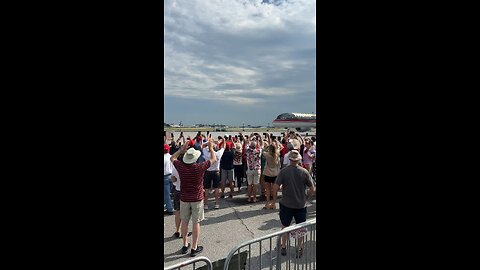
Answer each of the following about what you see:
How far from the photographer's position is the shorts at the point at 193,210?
14.0 feet

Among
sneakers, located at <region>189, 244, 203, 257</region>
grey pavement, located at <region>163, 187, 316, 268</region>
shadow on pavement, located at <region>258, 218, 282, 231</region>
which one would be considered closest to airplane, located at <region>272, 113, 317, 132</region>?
grey pavement, located at <region>163, 187, 316, 268</region>

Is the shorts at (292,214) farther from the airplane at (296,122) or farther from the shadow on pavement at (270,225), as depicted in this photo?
the airplane at (296,122)

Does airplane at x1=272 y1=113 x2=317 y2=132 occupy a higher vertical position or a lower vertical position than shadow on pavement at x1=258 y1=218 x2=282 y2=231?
higher

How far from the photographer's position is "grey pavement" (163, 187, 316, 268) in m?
4.42

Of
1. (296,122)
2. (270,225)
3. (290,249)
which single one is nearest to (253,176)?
(270,225)

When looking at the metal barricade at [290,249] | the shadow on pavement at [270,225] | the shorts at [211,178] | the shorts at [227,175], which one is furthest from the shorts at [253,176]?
the metal barricade at [290,249]

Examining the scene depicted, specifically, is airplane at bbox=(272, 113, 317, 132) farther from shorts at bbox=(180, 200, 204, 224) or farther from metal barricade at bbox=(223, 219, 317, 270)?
metal barricade at bbox=(223, 219, 317, 270)

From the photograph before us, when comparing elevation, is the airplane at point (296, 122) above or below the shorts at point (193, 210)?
above

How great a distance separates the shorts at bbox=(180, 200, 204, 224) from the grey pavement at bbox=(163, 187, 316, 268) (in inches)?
21.1

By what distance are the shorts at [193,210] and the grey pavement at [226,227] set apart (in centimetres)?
54
